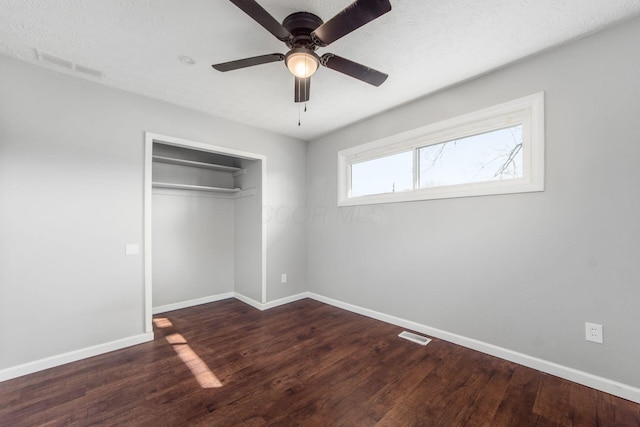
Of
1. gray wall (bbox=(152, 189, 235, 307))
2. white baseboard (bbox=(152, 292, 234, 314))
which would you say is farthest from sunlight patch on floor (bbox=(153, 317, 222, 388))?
gray wall (bbox=(152, 189, 235, 307))

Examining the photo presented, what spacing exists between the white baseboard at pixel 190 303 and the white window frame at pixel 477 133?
2564 millimetres

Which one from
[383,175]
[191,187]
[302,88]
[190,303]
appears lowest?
[190,303]

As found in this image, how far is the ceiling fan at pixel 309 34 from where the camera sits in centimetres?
138

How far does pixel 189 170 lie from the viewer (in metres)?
4.07

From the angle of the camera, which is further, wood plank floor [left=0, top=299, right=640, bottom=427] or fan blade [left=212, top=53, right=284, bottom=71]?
fan blade [left=212, top=53, right=284, bottom=71]

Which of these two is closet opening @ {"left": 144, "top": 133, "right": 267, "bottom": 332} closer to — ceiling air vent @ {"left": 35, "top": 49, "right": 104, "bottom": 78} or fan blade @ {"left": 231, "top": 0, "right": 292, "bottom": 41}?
ceiling air vent @ {"left": 35, "top": 49, "right": 104, "bottom": 78}

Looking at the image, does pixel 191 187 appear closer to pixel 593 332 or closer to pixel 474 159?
pixel 474 159

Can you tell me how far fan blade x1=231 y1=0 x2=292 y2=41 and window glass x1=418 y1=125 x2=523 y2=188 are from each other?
2.06 meters

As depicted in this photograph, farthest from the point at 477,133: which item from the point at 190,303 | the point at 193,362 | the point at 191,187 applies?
the point at 190,303

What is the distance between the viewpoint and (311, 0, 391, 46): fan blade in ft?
4.40

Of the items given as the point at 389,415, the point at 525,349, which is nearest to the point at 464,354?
the point at 525,349

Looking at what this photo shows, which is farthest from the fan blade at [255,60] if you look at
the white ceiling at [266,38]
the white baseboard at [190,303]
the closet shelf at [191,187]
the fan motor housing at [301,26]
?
the white baseboard at [190,303]

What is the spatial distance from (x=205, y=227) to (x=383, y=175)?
9.31 feet

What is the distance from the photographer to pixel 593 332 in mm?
1947
